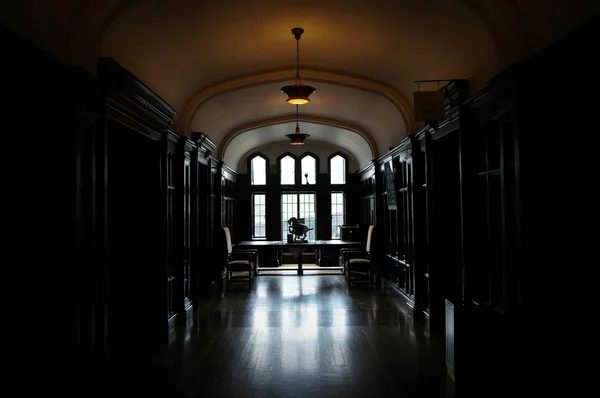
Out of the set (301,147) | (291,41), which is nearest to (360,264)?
(291,41)

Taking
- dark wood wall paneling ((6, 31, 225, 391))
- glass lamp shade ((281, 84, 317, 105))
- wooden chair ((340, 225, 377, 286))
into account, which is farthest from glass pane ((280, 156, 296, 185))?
glass lamp shade ((281, 84, 317, 105))

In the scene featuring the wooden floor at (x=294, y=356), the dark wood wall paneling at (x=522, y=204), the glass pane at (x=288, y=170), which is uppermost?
the glass pane at (x=288, y=170)

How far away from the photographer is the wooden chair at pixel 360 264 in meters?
10.2

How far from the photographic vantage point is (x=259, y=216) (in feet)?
49.4

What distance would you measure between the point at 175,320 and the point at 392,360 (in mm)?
3076

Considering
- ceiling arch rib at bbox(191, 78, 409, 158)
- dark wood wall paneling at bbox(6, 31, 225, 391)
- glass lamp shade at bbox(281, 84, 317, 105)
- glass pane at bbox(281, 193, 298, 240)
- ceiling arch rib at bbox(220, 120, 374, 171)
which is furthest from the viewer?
glass pane at bbox(281, 193, 298, 240)

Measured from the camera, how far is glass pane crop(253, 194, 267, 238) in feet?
49.3

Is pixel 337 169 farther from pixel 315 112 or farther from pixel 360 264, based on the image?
pixel 360 264

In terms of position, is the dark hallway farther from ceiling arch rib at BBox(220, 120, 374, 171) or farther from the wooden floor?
ceiling arch rib at BBox(220, 120, 374, 171)

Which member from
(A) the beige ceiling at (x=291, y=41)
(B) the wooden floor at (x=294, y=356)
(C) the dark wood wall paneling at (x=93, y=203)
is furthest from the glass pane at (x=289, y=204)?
(C) the dark wood wall paneling at (x=93, y=203)

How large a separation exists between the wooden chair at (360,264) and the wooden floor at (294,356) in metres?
1.87

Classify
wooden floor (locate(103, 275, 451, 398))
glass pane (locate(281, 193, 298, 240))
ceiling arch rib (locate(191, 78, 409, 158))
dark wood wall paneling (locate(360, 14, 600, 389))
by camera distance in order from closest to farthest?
dark wood wall paneling (locate(360, 14, 600, 389))
wooden floor (locate(103, 275, 451, 398))
ceiling arch rib (locate(191, 78, 409, 158))
glass pane (locate(281, 193, 298, 240))

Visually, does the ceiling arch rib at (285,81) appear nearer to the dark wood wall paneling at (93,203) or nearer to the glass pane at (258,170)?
the dark wood wall paneling at (93,203)

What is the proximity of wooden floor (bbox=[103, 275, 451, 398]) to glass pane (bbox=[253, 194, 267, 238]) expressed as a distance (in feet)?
22.0
